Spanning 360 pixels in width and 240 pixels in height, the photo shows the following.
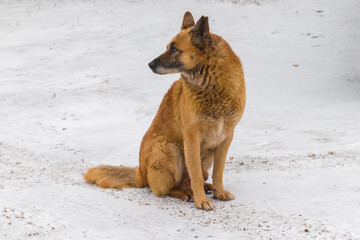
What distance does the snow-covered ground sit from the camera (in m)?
3.99

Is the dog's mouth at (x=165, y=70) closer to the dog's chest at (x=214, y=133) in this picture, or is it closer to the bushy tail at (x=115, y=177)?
the dog's chest at (x=214, y=133)

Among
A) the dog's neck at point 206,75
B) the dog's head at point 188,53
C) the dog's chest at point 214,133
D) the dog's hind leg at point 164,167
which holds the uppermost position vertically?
the dog's head at point 188,53

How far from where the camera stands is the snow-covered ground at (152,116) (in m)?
3.99

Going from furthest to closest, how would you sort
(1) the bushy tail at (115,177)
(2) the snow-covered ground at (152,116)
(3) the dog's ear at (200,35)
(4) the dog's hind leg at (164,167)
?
(1) the bushy tail at (115,177)
(4) the dog's hind leg at (164,167)
(3) the dog's ear at (200,35)
(2) the snow-covered ground at (152,116)

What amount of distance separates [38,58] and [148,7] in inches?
229

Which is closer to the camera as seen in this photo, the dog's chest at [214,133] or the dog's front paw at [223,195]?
the dog's chest at [214,133]

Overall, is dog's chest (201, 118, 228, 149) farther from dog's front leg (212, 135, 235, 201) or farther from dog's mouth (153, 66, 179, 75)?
dog's mouth (153, 66, 179, 75)

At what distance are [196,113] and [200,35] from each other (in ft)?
2.61

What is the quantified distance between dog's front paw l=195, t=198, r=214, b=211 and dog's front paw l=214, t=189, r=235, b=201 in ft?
0.97

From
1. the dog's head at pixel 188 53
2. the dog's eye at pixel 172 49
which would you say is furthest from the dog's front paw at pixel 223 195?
the dog's eye at pixel 172 49

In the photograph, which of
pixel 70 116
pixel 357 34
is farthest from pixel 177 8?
pixel 70 116

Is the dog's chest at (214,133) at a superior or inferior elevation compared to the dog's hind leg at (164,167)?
superior

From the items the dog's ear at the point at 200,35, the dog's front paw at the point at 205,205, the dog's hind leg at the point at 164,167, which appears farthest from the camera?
the dog's hind leg at the point at 164,167

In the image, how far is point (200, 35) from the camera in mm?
4395
